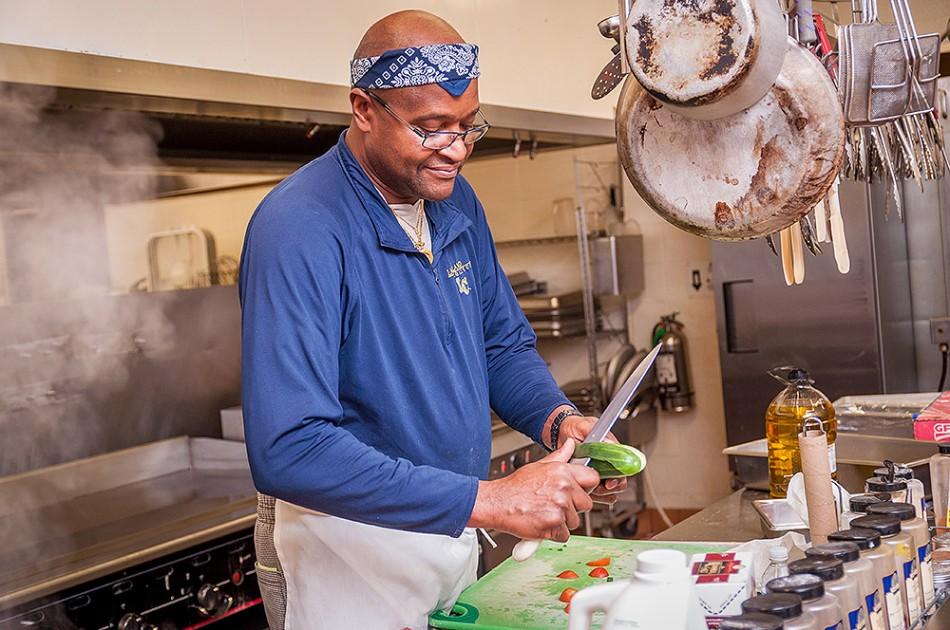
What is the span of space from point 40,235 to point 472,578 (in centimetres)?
200

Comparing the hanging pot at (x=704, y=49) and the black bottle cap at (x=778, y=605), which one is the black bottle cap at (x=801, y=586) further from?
the hanging pot at (x=704, y=49)

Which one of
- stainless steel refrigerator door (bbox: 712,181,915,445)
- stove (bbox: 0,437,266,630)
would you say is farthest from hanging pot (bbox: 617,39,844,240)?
stainless steel refrigerator door (bbox: 712,181,915,445)

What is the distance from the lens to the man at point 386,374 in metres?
1.41

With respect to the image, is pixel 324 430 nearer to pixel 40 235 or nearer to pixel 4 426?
pixel 4 426

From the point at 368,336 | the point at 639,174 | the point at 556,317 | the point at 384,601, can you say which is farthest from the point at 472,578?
the point at 556,317

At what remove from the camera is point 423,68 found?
1591 mm

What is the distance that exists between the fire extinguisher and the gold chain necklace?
310 cm

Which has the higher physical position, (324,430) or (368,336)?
(368,336)

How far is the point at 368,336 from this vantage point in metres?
1.63

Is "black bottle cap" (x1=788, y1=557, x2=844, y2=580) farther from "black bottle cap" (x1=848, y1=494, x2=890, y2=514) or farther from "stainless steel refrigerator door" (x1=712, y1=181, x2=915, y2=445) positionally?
"stainless steel refrigerator door" (x1=712, y1=181, x2=915, y2=445)

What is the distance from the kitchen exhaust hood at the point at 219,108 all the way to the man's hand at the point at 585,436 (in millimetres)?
1143

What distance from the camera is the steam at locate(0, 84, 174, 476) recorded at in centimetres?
295

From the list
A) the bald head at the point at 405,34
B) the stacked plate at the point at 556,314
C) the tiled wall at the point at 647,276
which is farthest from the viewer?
the tiled wall at the point at 647,276

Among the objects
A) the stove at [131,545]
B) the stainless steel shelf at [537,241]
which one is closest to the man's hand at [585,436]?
the stove at [131,545]
